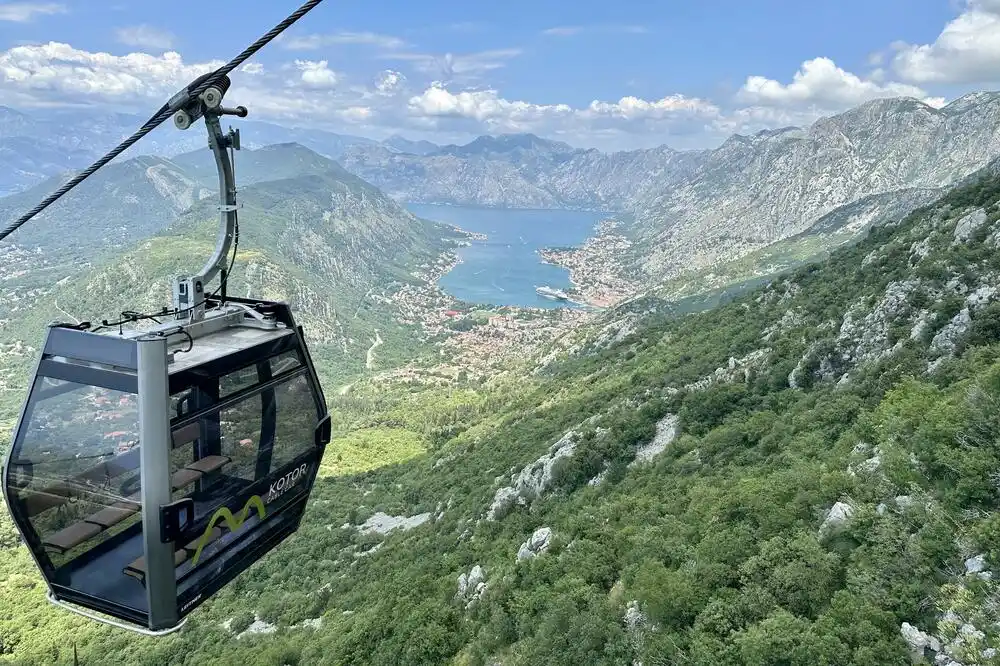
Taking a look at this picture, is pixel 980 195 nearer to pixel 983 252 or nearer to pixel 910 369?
pixel 983 252

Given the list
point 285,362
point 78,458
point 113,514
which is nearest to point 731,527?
point 285,362

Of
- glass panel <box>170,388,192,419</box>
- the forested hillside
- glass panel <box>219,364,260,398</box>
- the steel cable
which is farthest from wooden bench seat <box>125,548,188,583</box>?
the forested hillside

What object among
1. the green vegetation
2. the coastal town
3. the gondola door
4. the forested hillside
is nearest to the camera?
the gondola door

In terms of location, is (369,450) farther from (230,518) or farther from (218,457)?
(218,457)

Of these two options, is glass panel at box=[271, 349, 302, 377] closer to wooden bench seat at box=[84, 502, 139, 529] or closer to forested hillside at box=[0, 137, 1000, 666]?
wooden bench seat at box=[84, 502, 139, 529]

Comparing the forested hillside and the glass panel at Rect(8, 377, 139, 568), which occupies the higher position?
the glass panel at Rect(8, 377, 139, 568)

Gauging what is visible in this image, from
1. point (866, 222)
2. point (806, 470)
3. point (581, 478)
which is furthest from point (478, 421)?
point (866, 222)
